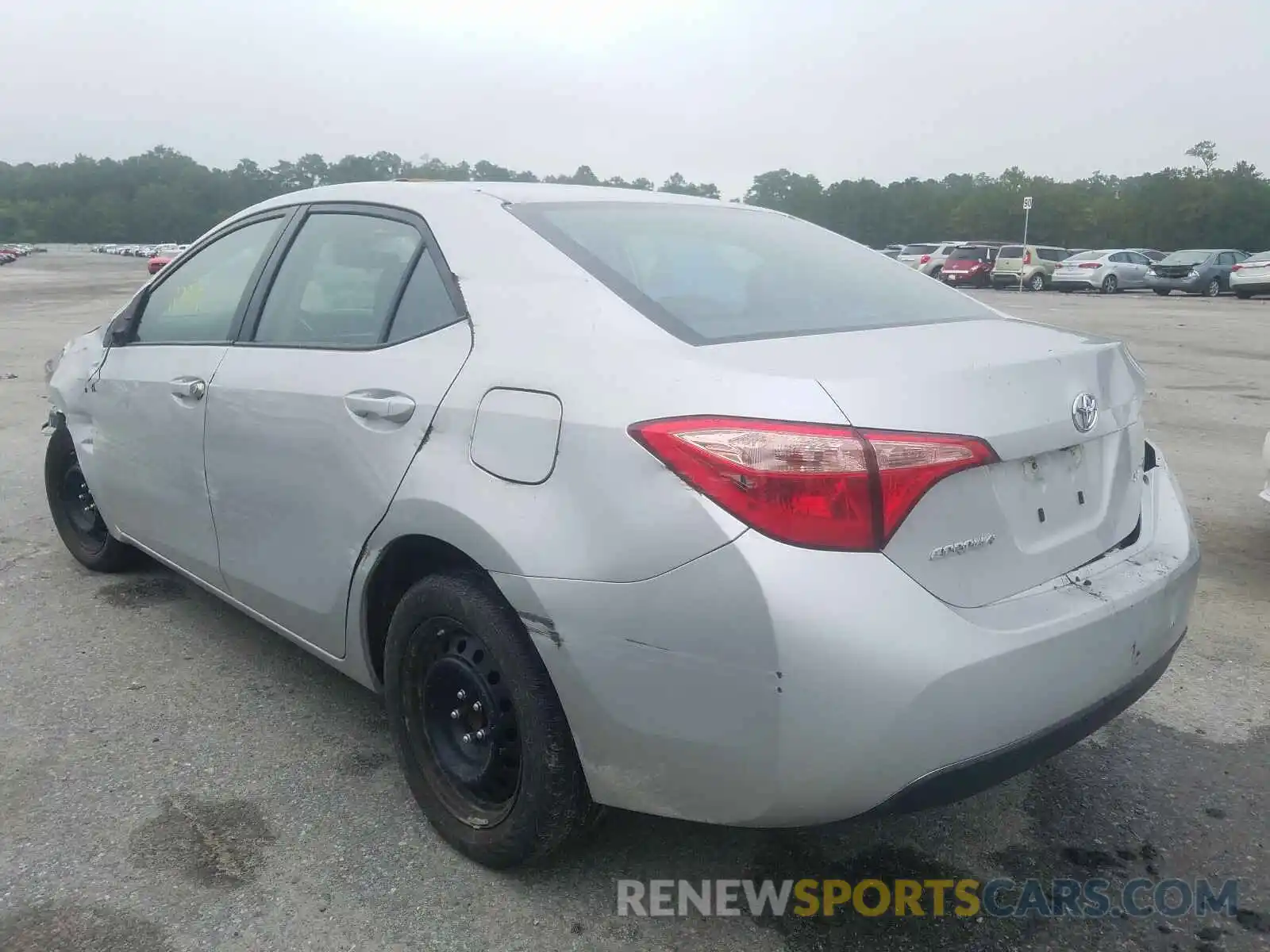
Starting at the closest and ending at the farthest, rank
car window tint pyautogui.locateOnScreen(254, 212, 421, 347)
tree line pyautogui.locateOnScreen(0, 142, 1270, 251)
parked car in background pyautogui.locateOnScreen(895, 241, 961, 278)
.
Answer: car window tint pyautogui.locateOnScreen(254, 212, 421, 347)
parked car in background pyautogui.locateOnScreen(895, 241, 961, 278)
tree line pyautogui.locateOnScreen(0, 142, 1270, 251)

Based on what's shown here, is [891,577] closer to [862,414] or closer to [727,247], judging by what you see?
[862,414]

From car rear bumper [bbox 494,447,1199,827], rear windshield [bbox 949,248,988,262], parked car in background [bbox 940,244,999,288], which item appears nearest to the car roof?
car rear bumper [bbox 494,447,1199,827]

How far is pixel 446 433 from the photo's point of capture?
2.35 metres

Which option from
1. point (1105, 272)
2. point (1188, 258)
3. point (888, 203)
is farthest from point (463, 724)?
point (888, 203)

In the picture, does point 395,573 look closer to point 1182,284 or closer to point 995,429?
point 995,429

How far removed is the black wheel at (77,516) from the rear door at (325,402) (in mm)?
1452

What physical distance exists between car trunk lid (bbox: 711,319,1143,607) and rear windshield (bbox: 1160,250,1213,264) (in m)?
34.2

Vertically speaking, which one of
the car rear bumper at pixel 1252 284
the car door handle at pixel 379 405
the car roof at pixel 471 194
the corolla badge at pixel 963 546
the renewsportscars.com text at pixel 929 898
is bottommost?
the renewsportscars.com text at pixel 929 898

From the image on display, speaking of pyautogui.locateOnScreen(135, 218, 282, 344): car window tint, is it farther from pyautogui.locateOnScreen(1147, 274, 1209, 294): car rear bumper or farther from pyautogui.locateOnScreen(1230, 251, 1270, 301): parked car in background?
pyautogui.locateOnScreen(1147, 274, 1209, 294): car rear bumper

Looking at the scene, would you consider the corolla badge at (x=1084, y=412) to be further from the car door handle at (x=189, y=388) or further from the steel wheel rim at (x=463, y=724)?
A: the car door handle at (x=189, y=388)

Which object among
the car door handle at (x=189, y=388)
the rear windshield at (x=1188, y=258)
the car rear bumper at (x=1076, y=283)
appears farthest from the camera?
the car rear bumper at (x=1076, y=283)

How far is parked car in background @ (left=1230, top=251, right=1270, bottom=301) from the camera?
93.1ft

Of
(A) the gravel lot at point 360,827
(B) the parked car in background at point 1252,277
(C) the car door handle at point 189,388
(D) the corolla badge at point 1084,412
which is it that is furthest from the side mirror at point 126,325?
(B) the parked car in background at point 1252,277

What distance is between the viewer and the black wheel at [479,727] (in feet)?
7.23
